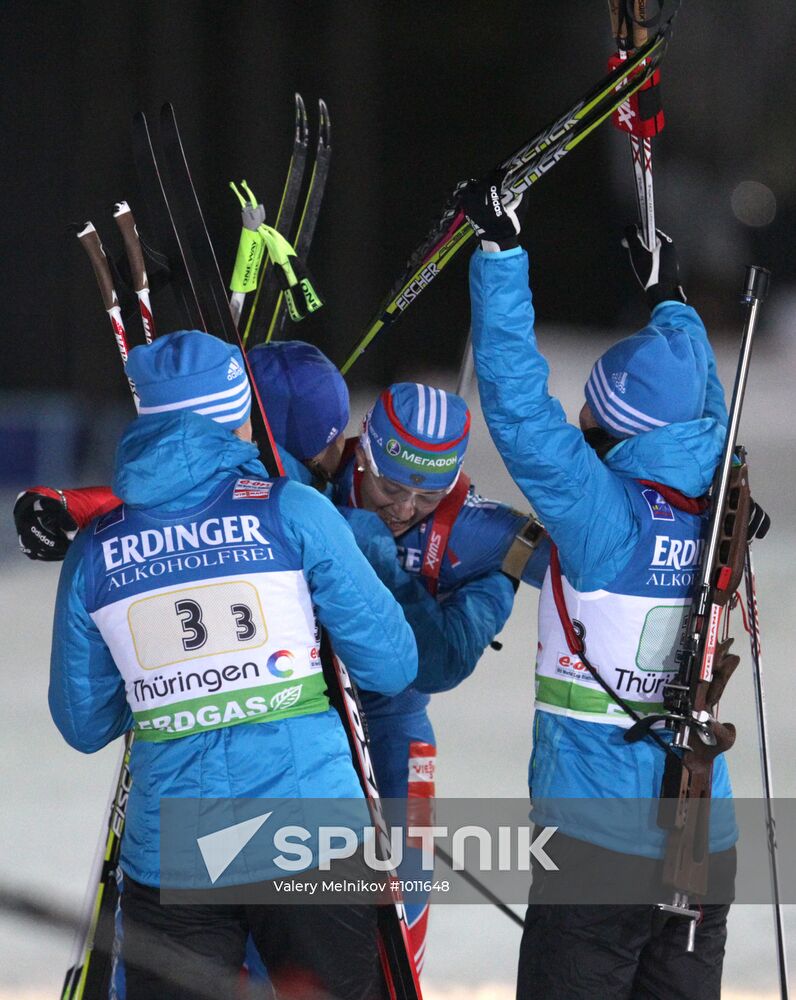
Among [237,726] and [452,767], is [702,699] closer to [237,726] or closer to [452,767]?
[237,726]

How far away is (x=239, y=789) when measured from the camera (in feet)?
5.46

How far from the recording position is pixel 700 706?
6.02 feet

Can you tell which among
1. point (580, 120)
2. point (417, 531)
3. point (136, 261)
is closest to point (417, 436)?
point (417, 531)

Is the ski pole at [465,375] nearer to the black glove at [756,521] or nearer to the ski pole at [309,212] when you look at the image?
the ski pole at [309,212]

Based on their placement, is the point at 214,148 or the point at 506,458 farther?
the point at 214,148

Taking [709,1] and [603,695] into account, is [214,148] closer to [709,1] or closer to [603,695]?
[709,1]

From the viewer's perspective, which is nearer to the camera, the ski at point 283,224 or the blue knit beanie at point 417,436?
the blue knit beanie at point 417,436

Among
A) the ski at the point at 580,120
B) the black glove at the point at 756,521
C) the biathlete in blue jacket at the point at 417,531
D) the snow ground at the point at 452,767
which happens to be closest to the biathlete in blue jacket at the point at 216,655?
the snow ground at the point at 452,767

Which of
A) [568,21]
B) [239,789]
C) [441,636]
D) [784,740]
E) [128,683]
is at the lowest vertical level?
[239,789]

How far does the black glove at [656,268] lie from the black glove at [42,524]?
1115 millimetres

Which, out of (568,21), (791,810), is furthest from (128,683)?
(568,21)

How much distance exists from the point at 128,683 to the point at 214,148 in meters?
5.99

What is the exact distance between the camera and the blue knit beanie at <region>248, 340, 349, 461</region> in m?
2.43

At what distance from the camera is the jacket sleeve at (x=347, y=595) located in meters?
1.68
